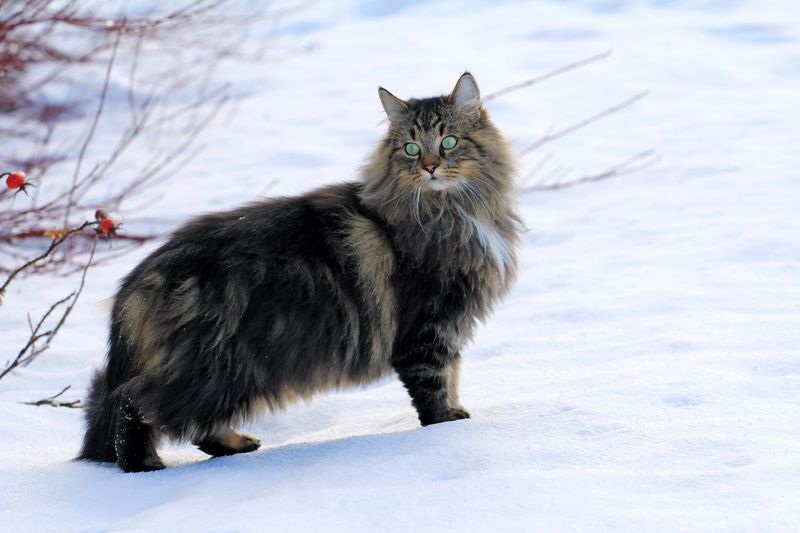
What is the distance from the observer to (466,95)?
3.65 m

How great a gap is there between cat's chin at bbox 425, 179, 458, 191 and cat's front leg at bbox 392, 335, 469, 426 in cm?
53

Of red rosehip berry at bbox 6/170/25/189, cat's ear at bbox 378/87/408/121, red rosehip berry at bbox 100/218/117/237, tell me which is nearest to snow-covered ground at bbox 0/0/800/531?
cat's ear at bbox 378/87/408/121

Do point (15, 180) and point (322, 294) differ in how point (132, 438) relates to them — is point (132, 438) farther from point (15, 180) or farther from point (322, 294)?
point (15, 180)

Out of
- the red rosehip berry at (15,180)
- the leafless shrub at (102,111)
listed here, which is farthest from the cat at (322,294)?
the leafless shrub at (102,111)

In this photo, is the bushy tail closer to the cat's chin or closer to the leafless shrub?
the cat's chin

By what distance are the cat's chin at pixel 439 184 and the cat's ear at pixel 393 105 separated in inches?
12.3

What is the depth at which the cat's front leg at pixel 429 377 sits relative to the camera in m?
3.45

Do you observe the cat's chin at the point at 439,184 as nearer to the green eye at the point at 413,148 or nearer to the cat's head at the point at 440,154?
the cat's head at the point at 440,154

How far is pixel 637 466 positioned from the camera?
8.87ft

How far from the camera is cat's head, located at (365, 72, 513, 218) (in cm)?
355

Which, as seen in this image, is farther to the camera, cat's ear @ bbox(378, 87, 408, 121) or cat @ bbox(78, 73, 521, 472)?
cat's ear @ bbox(378, 87, 408, 121)

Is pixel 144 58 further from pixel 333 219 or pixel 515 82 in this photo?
pixel 333 219

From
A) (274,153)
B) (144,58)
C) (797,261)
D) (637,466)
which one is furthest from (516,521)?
(144,58)

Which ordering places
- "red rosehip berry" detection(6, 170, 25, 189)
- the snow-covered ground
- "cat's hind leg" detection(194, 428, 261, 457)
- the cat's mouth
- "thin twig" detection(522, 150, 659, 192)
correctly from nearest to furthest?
the snow-covered ground
"red rosehip berry" detection(6, 170, 25, 189)
"cat's hind leg" detection(194, 428, 261, 457)
the cat's mouth
"thin twig" detection(522, 150, 659, 192)
